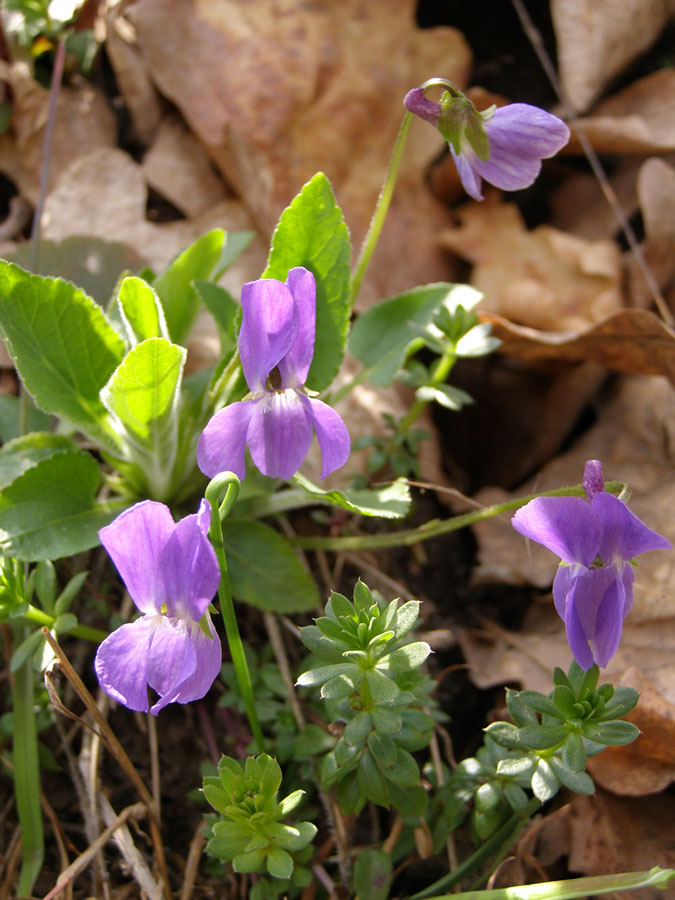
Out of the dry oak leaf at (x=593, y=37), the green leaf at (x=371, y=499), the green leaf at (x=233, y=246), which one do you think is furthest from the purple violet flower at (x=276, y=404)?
the dry oak leaf at (x=593, y=37)

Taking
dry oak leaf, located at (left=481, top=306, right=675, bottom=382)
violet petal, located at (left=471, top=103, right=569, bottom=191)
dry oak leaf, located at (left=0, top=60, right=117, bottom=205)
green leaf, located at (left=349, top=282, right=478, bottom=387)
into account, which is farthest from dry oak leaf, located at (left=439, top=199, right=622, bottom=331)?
dry oak leaf, located at (left=0, top=60, right=117, bottom=205)

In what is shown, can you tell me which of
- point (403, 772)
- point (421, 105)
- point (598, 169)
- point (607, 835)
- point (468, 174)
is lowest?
point (607, 835)

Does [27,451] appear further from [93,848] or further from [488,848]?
[488,848]

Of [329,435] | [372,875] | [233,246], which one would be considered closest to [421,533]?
[329,435]

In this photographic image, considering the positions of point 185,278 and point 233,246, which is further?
point 233,246

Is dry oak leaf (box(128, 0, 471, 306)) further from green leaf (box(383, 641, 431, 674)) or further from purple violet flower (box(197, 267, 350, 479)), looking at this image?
green leaf (box(383, 641, 431, 674))

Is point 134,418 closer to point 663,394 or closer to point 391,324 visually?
point 391,324

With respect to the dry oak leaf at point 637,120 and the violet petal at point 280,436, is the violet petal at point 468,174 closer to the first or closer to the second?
the violet petal at point 280,436
